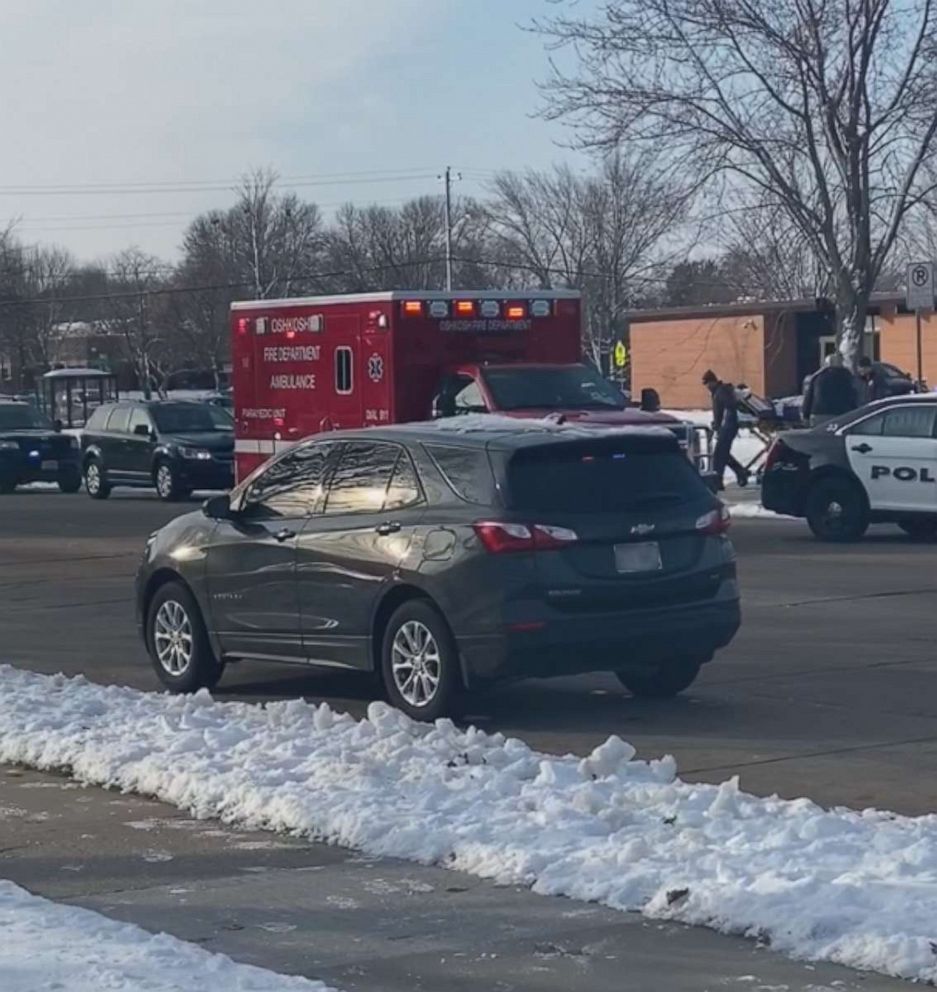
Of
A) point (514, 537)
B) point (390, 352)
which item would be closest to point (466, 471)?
point (514, 537)

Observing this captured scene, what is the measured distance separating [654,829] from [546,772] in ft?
3.26

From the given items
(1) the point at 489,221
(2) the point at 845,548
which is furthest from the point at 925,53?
(1) the point at 489,221

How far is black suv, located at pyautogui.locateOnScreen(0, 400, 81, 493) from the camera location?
35688mm

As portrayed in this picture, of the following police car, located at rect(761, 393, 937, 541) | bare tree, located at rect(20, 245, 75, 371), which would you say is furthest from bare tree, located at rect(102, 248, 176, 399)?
police car, located at rect(761, 393, 937, 541)

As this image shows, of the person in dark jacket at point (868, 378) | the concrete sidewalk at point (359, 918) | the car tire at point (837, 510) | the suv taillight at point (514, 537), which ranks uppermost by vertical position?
the person in dark jacket at point (868, 378)

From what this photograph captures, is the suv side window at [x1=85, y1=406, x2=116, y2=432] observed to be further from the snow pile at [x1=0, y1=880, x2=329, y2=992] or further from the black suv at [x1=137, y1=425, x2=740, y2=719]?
the snow pile at [x1=0, y1=880, x2=329, y2=992]

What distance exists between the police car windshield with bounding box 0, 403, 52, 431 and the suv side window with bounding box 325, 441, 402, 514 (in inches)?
1003

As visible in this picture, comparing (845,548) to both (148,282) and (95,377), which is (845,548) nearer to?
(95,377)

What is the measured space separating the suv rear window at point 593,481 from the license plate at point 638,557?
0.72ft

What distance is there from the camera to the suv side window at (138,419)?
33.0 meters

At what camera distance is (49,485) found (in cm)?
3897

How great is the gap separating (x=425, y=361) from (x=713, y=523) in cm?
1274

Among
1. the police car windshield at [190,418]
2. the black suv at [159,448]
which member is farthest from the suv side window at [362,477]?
the police car windshield at [190,418]

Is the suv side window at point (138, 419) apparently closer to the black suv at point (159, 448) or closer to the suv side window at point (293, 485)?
the black suv at point (159, 448)
